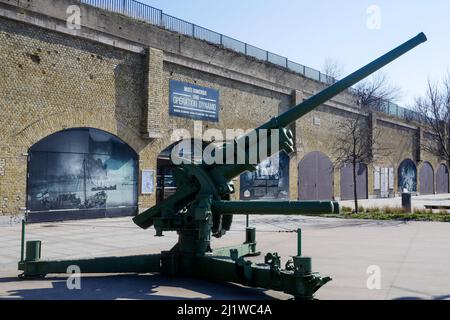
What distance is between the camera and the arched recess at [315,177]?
29.8 metres

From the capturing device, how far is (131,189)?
63.7ft

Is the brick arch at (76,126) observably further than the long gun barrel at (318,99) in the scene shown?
Yes

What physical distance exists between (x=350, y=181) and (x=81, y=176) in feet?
75.6

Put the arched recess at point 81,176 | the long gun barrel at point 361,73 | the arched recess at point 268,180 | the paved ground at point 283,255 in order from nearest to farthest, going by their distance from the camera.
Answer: the paved ground at point 283,255 < the long gun barrel at point 361,73 < the arched recess at point 81,176 < the arched recess at point 268,180

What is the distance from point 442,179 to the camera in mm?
52375

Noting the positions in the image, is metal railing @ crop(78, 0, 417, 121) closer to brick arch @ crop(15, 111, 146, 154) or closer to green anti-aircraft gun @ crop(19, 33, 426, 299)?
brick arch @ crop(15, 111, 146, 154)

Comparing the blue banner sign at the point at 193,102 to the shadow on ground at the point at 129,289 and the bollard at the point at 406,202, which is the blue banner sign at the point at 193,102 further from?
the shadow on ground at the point at 129,289

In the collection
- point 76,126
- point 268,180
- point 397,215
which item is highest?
point 76,126

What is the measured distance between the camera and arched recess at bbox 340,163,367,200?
1340 inches

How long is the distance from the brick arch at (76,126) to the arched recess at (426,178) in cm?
3625

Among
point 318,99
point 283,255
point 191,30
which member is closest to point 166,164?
point 191,30

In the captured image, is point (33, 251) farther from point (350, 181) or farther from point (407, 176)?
point (407, 176)

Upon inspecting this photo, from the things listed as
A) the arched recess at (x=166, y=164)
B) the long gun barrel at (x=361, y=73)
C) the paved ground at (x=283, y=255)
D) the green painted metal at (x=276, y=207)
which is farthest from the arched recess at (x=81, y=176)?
the long gun barrel at (x=361, y=73)

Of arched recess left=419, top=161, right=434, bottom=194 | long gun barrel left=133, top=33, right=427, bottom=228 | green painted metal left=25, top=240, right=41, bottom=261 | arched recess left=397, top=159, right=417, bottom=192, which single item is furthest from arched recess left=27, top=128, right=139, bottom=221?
arched recess left=419, top=161, right=434, bottom=194
